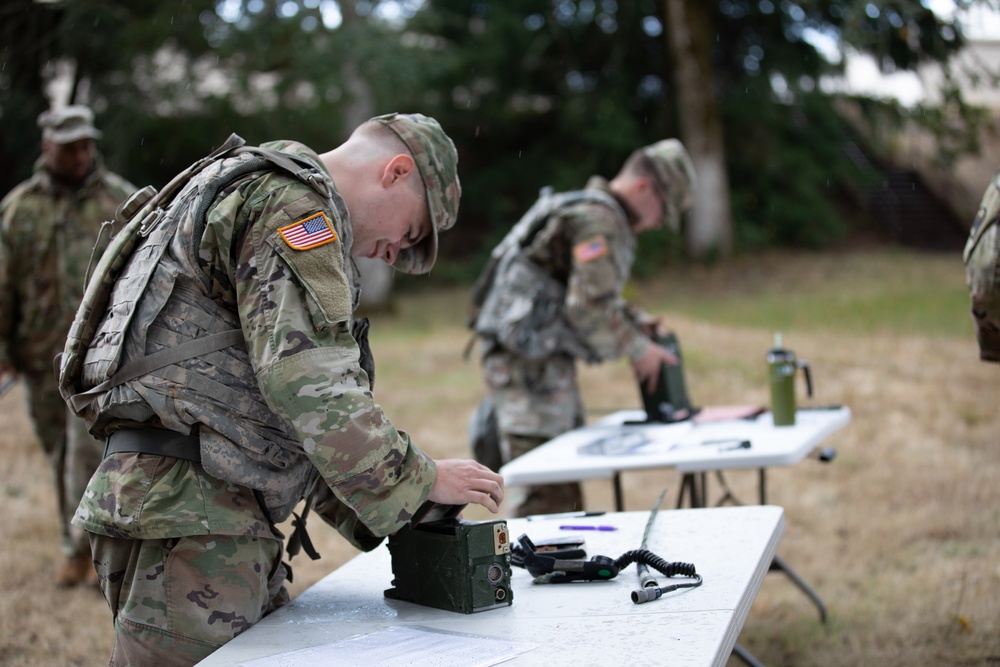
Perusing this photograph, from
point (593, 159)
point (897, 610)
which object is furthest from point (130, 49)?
point (897, 610)

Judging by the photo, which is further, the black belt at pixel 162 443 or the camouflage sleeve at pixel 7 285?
the camouflage sleeve at pixel 7 285

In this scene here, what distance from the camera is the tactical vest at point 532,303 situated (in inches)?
178

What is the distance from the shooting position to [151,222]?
2.19 metres

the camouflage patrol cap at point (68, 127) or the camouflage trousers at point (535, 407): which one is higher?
the camouflage patrol cap at point (68, 127)

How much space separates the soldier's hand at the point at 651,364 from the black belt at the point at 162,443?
2.64 meters

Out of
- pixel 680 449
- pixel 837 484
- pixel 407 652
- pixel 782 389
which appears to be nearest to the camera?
pixel 407 652

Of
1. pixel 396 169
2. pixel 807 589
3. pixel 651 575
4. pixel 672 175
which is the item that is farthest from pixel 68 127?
pixel 807 589

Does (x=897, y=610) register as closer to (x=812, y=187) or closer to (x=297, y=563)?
(x=297, y=563)

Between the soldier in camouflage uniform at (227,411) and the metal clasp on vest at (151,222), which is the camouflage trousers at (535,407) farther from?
the metal clasp on vest at (151,222)

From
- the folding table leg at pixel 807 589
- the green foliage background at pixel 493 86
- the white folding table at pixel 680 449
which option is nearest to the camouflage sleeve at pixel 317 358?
the white folding table at pixel 680 449

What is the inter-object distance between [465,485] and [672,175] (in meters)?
2.82

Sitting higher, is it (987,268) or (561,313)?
(987,268)

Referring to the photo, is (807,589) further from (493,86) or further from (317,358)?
(493,86)

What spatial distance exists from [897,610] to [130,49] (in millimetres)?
13125
